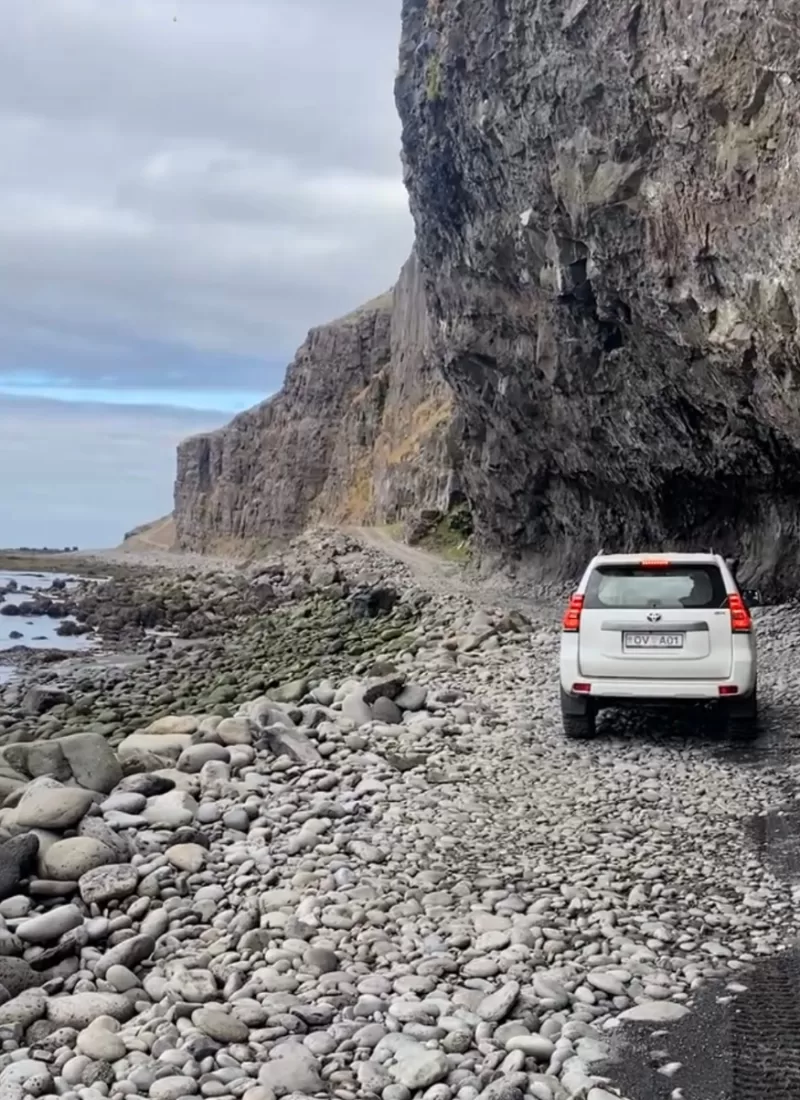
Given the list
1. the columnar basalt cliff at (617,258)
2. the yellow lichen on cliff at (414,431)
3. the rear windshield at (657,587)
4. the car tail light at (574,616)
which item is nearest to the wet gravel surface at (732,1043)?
the rear windshield at (657,587)

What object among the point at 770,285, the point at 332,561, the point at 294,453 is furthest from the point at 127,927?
the point at 294,453

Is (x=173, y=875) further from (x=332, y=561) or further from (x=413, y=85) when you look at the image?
(x=332, y=561)

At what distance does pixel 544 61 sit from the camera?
21391 mm

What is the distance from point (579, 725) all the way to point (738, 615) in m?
1.88

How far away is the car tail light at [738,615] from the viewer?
9.69 metres

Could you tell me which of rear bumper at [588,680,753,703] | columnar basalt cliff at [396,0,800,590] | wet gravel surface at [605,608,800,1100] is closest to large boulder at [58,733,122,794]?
rear bumper at [588,680,753,703]

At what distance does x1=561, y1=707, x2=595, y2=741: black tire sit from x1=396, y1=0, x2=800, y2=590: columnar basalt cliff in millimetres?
6886

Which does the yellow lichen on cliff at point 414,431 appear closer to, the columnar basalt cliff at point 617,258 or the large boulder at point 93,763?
the columnar basalt cliff at point 617,258

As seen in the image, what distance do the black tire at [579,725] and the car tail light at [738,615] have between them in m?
1.61

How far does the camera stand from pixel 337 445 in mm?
85375

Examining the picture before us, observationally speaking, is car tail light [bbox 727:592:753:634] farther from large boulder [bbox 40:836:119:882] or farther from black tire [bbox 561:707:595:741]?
large boulder [bbox 40:836:119:882]

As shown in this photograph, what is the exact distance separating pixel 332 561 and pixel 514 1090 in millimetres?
45907

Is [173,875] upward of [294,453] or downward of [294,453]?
downward

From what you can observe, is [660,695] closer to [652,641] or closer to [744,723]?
[652,641]
